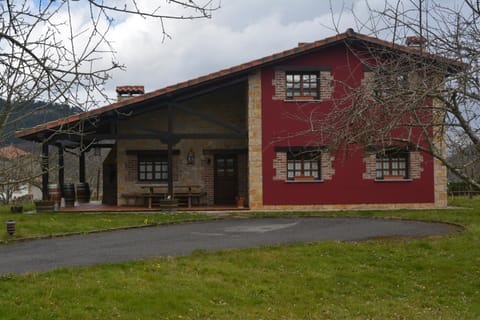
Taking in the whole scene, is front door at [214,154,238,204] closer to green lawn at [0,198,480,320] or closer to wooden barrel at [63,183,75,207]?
wooden barrel at [63,183,75,207]

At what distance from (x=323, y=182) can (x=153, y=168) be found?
6.00m

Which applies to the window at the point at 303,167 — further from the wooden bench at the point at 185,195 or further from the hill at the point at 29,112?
the hill at the point at 29,112

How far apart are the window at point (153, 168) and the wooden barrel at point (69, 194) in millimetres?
2319

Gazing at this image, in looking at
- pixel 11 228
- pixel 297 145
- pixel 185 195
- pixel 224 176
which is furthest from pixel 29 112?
pixel 224 176

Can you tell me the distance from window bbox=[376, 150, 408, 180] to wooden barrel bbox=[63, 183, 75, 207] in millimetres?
10245

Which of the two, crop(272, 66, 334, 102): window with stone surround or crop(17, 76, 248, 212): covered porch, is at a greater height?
crop(272, 66, 334, 102): window with stone surround

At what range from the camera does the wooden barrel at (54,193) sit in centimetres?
1706

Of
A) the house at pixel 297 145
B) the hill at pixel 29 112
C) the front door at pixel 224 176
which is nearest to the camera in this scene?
the hill at pixel 29 112

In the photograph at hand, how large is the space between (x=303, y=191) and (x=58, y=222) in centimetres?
751

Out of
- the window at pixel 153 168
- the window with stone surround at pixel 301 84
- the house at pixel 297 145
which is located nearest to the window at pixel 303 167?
the house at pixel 297 145

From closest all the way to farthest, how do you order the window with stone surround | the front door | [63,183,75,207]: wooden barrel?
the window with stone surround, [63,183,75,207]: wooden barrel, the front door

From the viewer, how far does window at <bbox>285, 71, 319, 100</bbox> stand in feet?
56.7

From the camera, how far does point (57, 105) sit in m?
3.90

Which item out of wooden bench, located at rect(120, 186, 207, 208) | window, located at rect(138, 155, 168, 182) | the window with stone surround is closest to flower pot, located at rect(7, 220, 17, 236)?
wooden bench, located at rect(120, 186, 207, 208)
